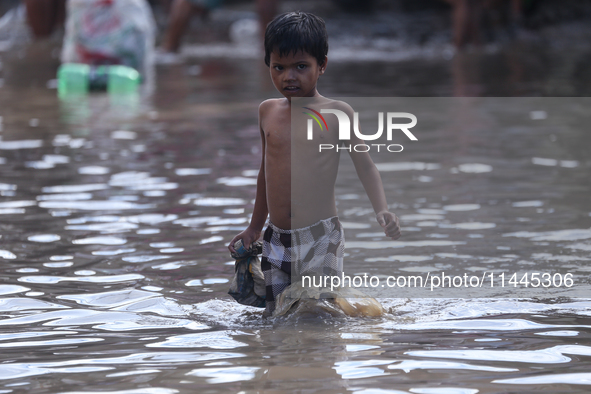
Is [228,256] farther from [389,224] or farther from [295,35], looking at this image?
[295,35]

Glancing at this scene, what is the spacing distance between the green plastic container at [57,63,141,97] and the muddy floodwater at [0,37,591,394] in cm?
121

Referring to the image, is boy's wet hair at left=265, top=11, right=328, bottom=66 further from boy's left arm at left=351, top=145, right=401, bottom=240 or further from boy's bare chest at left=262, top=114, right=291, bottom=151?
boy's left arm at left=351, top=145, right=401, bottom=240

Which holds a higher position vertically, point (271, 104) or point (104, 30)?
point (104, 30)

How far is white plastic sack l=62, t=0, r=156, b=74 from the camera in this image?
970 cm

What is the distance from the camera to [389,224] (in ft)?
9.14

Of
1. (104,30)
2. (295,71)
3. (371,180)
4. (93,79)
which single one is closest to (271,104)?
(295,71)

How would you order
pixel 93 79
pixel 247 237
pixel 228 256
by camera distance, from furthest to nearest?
pixel 93 79
pixel 228 256
pixel 247 237

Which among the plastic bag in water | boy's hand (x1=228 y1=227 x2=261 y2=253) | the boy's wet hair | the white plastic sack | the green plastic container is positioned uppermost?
the white plastic sack

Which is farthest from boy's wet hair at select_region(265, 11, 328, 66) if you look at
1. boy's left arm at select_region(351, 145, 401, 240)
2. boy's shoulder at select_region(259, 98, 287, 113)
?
boy's left arm at select_region(351, 145, 401, 240)

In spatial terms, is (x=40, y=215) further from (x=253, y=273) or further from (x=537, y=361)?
(x=537, y=361)

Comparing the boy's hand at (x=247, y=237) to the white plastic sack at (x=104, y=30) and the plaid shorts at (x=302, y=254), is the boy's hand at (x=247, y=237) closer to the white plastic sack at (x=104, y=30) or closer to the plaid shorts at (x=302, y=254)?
the plaid shorts at (x=302, y=254)

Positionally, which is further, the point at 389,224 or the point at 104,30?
the point at 104,30

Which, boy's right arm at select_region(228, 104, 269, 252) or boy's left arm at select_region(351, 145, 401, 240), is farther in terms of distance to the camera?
boy's right arm at select_region(228, 104, 269, 252)

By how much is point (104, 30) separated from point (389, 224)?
7690mm
